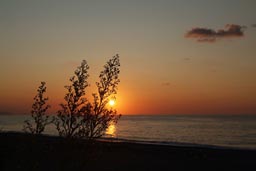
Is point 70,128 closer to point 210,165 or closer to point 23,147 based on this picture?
point 23,147

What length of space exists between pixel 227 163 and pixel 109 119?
1992 centimetres

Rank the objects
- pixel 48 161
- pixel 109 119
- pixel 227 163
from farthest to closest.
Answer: pixel 227 163, pixel 48 161, pixel 109 119

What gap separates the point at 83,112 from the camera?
733 cm

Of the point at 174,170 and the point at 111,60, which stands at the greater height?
the point at 111,60

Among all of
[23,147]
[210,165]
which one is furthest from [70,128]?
[210,165]

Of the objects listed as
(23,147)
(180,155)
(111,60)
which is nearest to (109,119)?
(111,60)

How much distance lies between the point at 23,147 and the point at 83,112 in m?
2.96

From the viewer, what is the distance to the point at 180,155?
2867 centimetres

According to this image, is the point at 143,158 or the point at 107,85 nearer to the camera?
the point at 107,85

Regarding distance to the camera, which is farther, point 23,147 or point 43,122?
point 23,147

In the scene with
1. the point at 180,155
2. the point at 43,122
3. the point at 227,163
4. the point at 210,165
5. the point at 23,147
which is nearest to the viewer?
the point at 43,122

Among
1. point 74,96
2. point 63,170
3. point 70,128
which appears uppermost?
point 74,96

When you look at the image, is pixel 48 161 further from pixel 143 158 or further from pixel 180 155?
pixel 180 155

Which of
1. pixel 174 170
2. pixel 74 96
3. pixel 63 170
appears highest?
pixel 74 96
